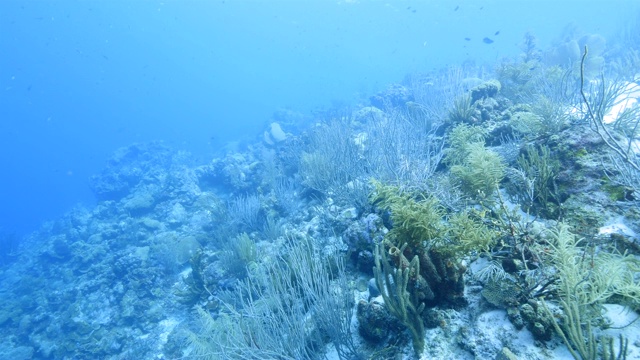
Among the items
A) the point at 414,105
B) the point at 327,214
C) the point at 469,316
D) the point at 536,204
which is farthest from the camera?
the point at 414,105

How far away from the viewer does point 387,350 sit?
260 cm

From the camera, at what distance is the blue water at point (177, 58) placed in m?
50.8

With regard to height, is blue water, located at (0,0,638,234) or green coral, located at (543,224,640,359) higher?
blue water, located at (0,0,638,234)

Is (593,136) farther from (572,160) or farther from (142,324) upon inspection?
(142,324)

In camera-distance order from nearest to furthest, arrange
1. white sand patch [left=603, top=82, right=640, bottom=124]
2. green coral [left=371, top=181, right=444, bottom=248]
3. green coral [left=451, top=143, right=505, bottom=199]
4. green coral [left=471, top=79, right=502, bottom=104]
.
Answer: green coral [left=371, top=181, right=444, bottom=248] < green coral [left=451, top=143, right=505, bottom=199] < white sand patch [left=603, top=82, right=640, bottom=124] < green coral [left=471, top=79, right=502, bottom=104]

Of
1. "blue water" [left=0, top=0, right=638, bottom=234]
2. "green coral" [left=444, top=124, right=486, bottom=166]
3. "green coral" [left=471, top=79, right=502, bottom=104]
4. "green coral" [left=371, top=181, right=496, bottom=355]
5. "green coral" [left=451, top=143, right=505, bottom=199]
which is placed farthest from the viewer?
"blue water" [left=0, top=0, right=638, bottom=234]

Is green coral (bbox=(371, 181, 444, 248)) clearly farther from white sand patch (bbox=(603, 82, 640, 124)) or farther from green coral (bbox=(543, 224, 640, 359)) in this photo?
white sand patch (bbox=(603, 82, 640, 124))

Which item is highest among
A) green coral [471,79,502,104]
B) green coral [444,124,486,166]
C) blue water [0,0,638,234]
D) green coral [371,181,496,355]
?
blue water [0,0,638,234]

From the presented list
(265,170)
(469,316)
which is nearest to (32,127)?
(265,170)

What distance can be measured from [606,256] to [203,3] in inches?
3072

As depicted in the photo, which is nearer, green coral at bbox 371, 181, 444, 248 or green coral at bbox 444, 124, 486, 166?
green coral at bbox 371, 181, 444, 248

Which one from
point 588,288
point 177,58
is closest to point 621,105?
point 588,288

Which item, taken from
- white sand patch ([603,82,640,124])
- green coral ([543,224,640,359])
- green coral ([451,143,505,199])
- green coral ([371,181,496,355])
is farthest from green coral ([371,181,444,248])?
white sand patch ([603,82,640,124])

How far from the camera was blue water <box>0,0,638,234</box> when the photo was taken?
5075cm
